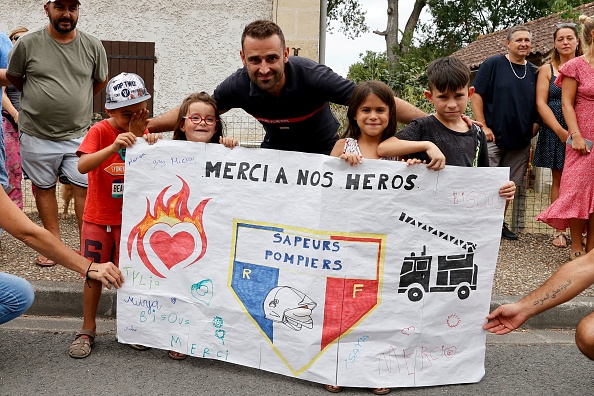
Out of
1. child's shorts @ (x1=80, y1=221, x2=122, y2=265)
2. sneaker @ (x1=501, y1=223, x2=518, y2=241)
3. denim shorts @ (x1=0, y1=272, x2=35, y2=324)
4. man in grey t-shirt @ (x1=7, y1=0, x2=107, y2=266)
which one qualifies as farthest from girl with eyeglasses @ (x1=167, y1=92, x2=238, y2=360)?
sneaker @ (x1=501, y1=223, x2=518, y2=241)

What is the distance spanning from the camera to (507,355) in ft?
13.2

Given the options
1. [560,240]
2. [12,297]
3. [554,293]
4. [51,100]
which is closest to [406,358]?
[554,293]

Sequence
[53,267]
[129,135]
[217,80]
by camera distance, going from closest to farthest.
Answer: [129,135]
[53,267]
[217,80]

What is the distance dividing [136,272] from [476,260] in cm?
183

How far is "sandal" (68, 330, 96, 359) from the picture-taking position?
3777 millimetres

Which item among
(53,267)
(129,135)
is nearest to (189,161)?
(129,135)

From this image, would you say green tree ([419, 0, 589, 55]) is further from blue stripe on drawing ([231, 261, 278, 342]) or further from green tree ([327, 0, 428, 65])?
blue stripe on drawing ([231, 261, 278, 342])

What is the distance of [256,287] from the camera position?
11.8 feet

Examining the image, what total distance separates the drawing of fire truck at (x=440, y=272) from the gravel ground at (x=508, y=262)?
160 centimetres

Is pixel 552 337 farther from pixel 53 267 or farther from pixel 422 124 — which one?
pixel 53 267

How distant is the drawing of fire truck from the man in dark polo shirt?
2.91 feet

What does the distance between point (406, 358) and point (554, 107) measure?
13.0 ft

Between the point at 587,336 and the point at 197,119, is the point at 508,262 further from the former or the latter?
the point at 197,119

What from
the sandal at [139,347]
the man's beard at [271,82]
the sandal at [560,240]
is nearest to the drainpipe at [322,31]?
the sandal at [560,240]
